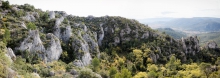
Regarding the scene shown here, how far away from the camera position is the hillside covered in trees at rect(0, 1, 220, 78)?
73.7m

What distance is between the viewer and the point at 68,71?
269ft

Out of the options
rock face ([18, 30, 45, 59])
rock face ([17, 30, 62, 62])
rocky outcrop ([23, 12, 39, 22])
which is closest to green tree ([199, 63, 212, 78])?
rock face ([17, 30, 62, 62])

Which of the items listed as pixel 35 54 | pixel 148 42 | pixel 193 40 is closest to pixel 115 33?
pixel 148 42

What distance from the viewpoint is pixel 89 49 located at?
416 ft

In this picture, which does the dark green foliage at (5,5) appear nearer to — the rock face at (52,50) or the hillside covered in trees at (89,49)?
the hillside covered in trees at (89,49)

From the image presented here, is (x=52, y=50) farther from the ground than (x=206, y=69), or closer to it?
farther from the ground

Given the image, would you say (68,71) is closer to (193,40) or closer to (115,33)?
(115,33)

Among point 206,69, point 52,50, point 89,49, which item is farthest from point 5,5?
point 206,69

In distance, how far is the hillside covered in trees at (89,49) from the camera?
73688 mm

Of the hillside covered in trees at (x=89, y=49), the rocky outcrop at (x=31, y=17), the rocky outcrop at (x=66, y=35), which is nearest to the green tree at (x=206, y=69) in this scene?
the hillside covered in trees at (x=89, y=49)

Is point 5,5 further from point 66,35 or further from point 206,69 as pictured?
point 206,69

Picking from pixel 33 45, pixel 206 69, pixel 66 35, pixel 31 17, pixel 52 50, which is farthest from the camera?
pixel 31 17

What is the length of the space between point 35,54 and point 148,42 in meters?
105

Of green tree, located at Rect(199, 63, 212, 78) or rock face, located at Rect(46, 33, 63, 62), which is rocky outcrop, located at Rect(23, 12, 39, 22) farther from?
green tree, located at Rect(199, 63, 212, 78)
